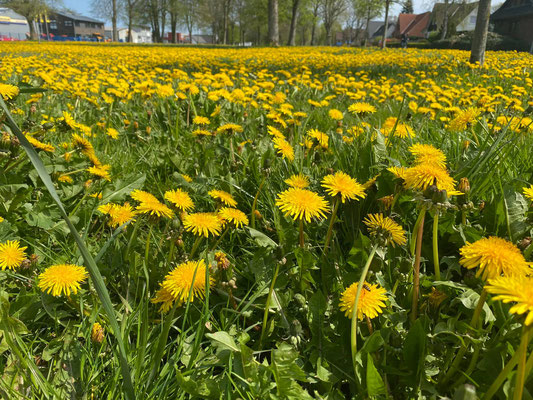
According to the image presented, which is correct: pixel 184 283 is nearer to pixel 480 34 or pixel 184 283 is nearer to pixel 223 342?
pixel 223 342

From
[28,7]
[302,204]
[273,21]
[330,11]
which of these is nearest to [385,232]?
[302,204]

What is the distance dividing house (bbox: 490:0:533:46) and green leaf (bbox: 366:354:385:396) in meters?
39.6

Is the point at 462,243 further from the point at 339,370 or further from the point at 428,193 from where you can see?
the point at 339,370

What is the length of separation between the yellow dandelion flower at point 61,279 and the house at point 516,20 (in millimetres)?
39753

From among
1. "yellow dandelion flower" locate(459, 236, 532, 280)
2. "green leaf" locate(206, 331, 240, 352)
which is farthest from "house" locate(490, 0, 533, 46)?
"green leaf" locate(206, 331, 240, 352)

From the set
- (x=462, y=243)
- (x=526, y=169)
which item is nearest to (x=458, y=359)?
(x=462, y=243)

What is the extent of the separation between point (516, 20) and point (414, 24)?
31681mm

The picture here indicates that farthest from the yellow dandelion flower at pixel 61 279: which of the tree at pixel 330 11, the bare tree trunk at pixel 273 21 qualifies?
the tree at pixel 330 11

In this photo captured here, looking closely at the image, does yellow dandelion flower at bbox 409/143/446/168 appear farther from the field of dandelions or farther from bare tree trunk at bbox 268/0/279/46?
bare tree trunk at bbox 268/0/279/46

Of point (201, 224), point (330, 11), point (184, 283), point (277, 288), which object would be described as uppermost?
point (330, 11)

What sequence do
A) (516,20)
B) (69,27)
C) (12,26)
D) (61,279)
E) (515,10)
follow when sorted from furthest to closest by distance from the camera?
(69,27), (12,26), (516,20), (515,10), (61,279)

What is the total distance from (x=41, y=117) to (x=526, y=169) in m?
3.46

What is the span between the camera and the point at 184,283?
3.41 ft

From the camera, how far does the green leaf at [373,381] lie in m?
0.84
